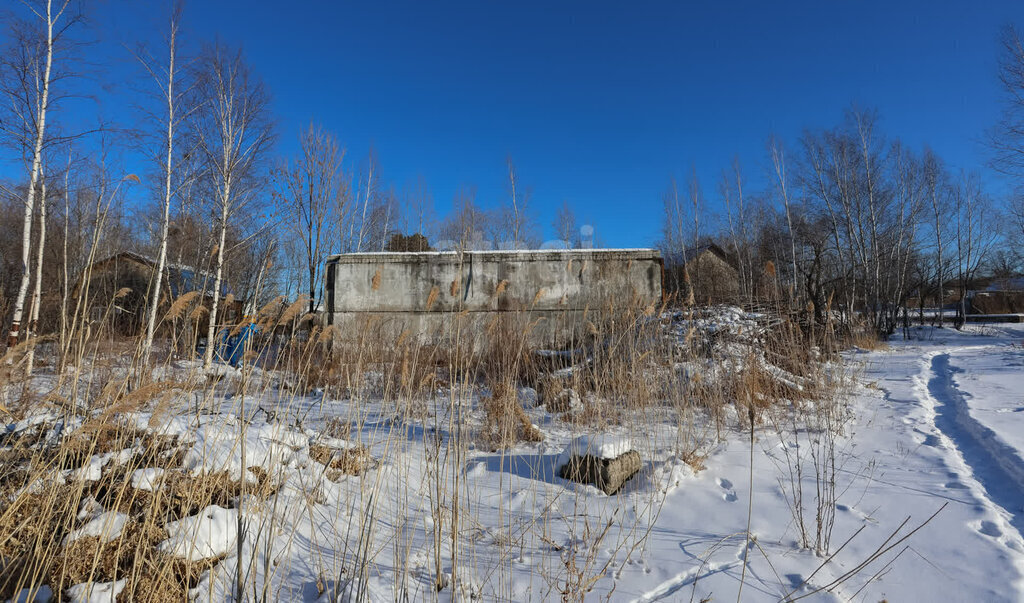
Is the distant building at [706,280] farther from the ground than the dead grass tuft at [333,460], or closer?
farther from the ground

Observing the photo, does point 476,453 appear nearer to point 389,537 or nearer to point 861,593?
point 389,537

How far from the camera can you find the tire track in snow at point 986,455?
8.51 ft

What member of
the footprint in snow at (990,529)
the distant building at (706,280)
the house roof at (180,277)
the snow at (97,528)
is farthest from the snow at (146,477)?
the distant building at (706,280)

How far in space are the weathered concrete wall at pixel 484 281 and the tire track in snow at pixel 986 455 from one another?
5134 mm

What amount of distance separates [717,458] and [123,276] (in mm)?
19884

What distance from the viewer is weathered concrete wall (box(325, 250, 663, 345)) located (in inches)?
375

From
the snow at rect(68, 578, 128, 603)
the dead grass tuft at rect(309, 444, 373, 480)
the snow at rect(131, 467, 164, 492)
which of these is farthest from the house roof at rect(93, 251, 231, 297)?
the snow at rect(68, 578, 128, 603)

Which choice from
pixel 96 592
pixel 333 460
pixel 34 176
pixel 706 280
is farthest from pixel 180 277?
pixel 706 280

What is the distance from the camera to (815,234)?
1752 centimetres

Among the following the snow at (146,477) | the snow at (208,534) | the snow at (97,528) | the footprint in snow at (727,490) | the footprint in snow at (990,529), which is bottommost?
the footprint in snow at (727,490)

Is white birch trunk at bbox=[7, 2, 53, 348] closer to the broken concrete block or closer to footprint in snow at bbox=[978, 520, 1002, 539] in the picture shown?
the broken concrete block

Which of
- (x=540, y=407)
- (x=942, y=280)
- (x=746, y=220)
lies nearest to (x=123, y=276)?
(x=540, y=407)

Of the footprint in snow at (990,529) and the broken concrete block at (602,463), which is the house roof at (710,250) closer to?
the broken concrete block at (602,463)

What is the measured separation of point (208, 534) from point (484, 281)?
8.04 metres
